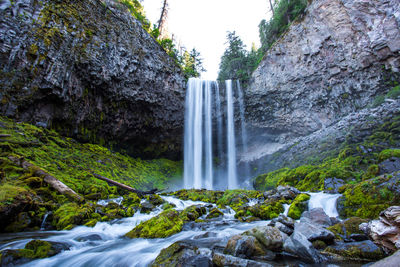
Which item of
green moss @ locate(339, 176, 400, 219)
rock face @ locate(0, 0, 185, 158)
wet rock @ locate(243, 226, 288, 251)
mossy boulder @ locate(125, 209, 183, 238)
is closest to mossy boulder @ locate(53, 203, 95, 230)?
mossy boulder @ locate(125, 209, 183, 238)

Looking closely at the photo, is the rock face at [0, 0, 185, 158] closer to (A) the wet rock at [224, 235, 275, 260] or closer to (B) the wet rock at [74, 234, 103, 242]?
(B) the wet rock at [74, 234, 103, 242]

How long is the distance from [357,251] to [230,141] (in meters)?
20.2

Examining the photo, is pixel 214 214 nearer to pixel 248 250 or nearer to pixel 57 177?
pixel 248 250

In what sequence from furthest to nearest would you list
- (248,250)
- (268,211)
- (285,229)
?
(268,211) < (285,229) < (248,250)

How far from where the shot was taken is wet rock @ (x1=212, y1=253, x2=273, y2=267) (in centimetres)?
254

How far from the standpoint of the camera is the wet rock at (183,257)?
2809mm

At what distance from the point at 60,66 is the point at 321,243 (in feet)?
50.1

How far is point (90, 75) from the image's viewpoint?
13.3 metres

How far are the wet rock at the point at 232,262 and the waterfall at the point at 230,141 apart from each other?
739 inches

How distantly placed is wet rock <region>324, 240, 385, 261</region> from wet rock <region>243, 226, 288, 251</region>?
0.69 metres

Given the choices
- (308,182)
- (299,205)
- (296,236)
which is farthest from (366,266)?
(308,182)

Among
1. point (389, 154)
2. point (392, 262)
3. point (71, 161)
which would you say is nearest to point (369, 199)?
point (392, 262)

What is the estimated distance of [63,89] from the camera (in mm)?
12117

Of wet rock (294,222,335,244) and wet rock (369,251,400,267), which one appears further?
wet rock (294,222,335,244)
